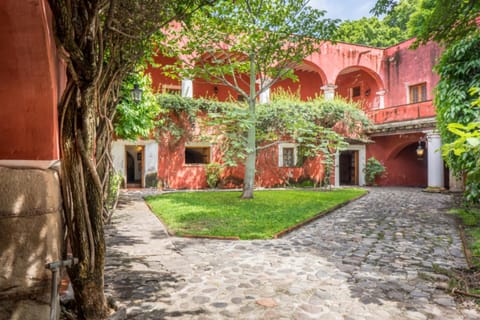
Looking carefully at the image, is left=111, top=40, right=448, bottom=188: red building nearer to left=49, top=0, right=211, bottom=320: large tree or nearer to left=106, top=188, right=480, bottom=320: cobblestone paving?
left=106, top=188, right=480, bottom=320: cobblestone paving

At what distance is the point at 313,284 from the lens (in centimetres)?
329

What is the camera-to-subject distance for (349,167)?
1864 centimetres

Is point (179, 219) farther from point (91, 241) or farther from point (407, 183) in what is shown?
point (407, 183)

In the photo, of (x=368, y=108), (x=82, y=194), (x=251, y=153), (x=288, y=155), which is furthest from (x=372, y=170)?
(x=82, y=194)

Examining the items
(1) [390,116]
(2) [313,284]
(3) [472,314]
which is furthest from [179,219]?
(1) [390,116]

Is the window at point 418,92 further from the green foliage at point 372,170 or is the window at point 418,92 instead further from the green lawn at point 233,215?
the green lawn at point 233,215

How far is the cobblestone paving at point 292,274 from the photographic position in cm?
272

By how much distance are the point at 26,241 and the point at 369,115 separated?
16.5 m

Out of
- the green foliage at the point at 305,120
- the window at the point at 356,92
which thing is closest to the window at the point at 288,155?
the green foliage at the point at 305,120

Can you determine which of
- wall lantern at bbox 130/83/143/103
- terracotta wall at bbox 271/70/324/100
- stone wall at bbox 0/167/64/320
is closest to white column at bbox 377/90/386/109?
terracotta wall at bbox 271/70/324/100

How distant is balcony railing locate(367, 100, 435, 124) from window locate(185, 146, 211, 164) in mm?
8606

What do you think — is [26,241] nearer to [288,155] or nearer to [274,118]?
[274,118]

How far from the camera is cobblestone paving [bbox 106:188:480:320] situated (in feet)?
8.94

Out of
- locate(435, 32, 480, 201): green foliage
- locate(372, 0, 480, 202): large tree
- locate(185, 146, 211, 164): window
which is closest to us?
locate(372, 0, 480, 202): large tree
